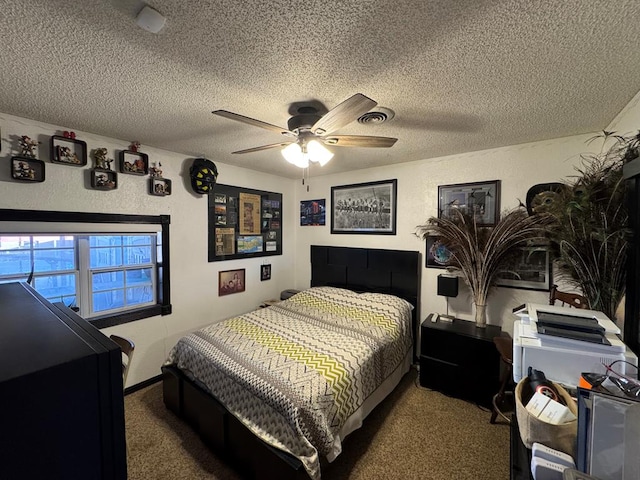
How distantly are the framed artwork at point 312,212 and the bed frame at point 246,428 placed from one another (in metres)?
0.42

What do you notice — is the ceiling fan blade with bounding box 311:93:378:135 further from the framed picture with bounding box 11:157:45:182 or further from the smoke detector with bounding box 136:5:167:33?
the framed picture with bounding box 11:157:45:182

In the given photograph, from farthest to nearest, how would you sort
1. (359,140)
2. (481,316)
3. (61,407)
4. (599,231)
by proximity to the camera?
(481,316) < (359,140) < (599,231) < (61,407)

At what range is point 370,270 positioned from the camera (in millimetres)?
3455

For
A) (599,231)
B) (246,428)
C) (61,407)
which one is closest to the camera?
(61,407)

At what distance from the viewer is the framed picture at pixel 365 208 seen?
336 centimetres

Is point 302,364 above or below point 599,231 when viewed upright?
below

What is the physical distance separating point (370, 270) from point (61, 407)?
127 inches

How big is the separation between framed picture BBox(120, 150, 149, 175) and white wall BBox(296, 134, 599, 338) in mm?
1949

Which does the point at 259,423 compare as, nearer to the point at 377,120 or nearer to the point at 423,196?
the point at 377,120

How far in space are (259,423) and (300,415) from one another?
315 mm

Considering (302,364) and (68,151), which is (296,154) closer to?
(302,364)

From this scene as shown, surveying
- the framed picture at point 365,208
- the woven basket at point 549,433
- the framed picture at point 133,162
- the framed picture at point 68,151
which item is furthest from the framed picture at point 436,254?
the framed picture at point 68,151

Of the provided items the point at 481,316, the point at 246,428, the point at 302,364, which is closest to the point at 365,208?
the point at 481,316

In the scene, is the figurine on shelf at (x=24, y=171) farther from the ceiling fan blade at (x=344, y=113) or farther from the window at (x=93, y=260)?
the ceiling fan blade at (x=344, y=113)
